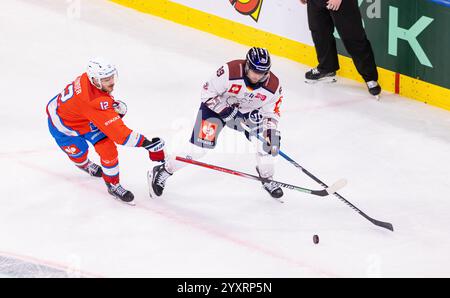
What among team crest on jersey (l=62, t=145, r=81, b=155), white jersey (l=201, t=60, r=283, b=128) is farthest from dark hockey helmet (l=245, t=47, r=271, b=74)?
team crest on jersey (l=62, t=145, r=81, b=155)

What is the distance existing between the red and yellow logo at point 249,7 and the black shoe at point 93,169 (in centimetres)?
319

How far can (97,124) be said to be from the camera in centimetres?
679

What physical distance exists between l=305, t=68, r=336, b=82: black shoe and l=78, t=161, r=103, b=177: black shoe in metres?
2.64

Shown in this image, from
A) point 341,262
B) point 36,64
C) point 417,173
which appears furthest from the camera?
point 36,64

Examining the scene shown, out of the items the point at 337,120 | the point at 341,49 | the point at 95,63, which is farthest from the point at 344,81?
the point at 95,63

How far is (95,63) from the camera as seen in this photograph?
6.73 metres

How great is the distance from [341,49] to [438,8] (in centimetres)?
119

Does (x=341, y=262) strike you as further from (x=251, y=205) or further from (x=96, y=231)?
(x=96, y=231)

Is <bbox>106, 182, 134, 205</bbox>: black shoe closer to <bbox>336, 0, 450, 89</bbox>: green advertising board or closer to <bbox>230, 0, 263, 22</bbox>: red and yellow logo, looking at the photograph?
<bbox>336, 0, 450, 89</bbox>: green advertising board

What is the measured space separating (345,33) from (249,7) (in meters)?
1.51

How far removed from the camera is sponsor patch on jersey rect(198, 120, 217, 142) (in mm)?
6949

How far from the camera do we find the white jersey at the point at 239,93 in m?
6.87

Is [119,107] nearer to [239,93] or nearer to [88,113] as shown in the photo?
[88,113]

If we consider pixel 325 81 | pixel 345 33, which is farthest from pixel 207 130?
pixel 325 81
